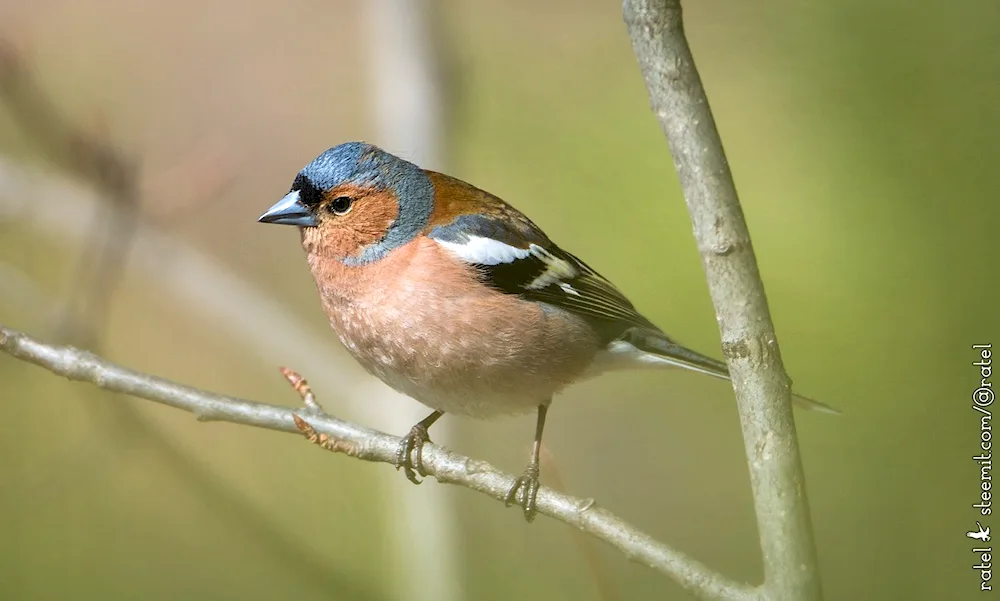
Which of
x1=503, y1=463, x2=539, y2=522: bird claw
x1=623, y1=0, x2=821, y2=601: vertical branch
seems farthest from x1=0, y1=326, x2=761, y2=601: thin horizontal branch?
x1=623, y1=0, x2=821, y2=601: vertical branch

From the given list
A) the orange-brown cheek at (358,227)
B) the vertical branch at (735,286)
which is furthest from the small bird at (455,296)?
the vertical branch at (735,286)

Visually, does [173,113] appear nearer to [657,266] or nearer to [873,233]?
[657,266]

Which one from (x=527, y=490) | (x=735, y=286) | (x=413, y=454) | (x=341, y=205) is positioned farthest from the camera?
(x=413, y=454)

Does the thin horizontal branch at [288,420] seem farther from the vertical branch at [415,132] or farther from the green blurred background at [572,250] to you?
the vertical branch at [415,132]

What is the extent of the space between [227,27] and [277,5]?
12cm

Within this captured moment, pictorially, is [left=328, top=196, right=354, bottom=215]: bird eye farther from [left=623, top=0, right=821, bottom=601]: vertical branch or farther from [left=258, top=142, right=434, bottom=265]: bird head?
[left=623, top=0, right=821, bottom=601]: vertical branch

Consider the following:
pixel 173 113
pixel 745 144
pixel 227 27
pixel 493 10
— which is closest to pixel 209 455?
pixel 173 113

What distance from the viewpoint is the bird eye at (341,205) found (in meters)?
1.10

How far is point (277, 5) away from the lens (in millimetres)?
1728

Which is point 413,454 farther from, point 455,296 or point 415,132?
point 415,132

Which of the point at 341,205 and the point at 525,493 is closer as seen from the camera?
the point at 525,493

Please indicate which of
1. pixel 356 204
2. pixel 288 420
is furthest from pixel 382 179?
pixel 288 420

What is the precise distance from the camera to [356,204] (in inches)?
44.5

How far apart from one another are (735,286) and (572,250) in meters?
0.44
